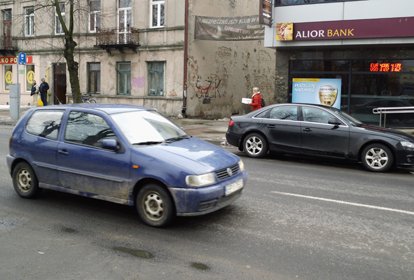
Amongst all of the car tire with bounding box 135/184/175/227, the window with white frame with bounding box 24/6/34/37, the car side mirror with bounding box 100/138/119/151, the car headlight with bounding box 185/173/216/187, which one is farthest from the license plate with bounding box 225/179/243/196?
the window with white frame with bounding box 24/6/34/37

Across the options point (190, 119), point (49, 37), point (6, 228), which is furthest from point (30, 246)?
point (49, 37)

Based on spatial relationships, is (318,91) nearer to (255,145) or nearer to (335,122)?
(255,145)

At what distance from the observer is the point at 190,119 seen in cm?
2306

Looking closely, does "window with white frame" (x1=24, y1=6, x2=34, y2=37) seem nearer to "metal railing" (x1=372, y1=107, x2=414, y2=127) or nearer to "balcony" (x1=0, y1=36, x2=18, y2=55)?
"balcony" (x1=0, y1=36, x2=18, y2=55)

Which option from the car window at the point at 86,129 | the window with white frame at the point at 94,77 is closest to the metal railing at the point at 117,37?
the window with white frame at the point at 94,77

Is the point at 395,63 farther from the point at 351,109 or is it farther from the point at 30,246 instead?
the point at 30,246

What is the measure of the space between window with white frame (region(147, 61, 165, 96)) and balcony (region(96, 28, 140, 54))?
4.20ft

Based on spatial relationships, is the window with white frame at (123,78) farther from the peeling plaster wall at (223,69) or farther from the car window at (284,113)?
the car window at (284,113)

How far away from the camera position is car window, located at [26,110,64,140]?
263 inches

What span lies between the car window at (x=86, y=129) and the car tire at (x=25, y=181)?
0.93m

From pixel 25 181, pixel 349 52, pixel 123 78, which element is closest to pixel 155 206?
pixel 25 181

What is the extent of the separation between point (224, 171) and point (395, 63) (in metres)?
13.8

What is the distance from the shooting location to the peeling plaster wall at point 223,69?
77.8ft

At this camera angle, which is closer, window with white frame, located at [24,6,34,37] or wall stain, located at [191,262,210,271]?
wall stain, located at [191,262,210,271]
